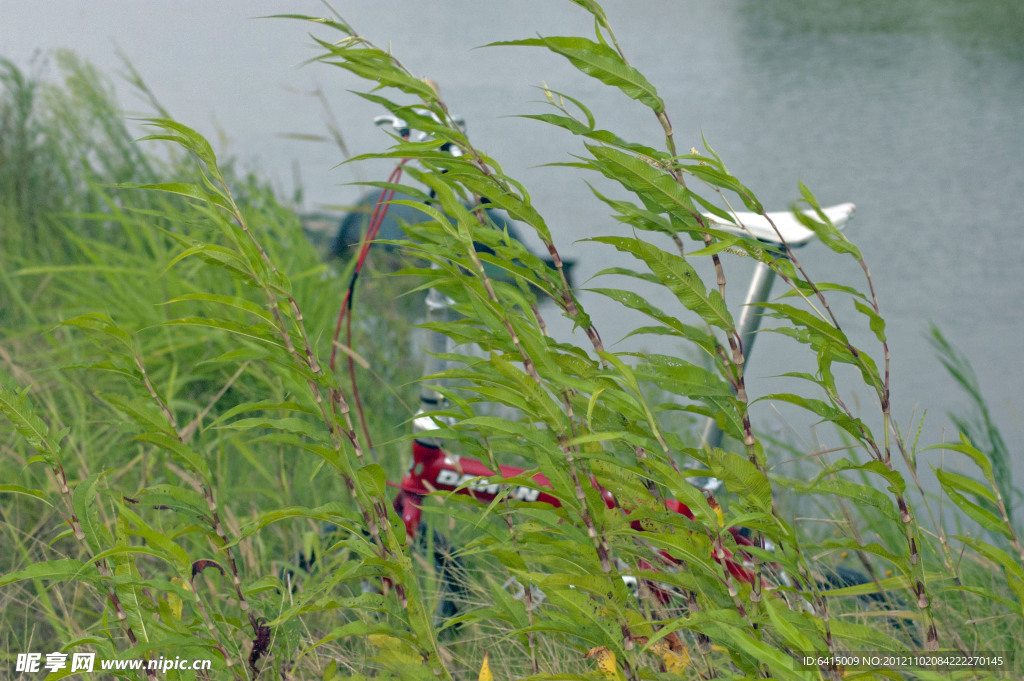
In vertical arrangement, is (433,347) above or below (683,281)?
below

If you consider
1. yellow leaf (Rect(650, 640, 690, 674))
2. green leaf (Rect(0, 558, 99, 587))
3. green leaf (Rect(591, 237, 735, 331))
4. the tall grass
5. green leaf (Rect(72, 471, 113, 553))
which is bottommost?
yellow leaf (Rect(650, 640, 690, 674))

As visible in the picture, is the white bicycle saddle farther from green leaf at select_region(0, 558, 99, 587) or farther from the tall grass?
green leaf at select_region(0, 558, 99, 587)

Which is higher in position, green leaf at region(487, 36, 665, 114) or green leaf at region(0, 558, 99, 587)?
green leaf at region(487, 36, 665, 114)

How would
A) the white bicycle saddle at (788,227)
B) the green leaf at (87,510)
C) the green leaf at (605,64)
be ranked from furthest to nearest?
the white bicycle saddle at (788,227) < the green leaf at (87,510) < the green leaf at (605,64)

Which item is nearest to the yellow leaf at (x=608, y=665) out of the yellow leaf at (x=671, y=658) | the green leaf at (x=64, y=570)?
the yellow leaf at (x=671, y=658)

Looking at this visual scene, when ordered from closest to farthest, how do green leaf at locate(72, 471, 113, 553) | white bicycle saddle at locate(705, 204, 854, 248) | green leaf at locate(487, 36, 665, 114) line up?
green leaf at locate(487, 36, 665, 114), green leaf at locate(72, 471, 113, 553), white bicycle saddle at locate(705, 204, 854, 248)

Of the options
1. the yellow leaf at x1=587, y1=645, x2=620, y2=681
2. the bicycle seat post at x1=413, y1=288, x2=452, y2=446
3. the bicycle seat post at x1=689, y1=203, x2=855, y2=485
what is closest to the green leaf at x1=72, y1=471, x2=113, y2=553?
the yellow leaf at x1=587, y1=645, x2=620, y2=681

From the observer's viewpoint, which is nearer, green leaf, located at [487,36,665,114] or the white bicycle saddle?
green leaf, located at [487,36,665,114]

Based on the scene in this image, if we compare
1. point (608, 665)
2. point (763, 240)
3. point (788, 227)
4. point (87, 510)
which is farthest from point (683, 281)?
point (788, 227)

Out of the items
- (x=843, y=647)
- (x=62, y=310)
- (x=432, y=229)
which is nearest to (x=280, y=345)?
(x=432, y=229)

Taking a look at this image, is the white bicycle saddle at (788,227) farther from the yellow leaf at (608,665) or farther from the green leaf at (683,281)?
the yellow leaf at (608,665)

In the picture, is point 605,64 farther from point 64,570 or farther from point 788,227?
point 788,227

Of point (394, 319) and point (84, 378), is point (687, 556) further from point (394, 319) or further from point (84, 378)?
point (84, 378)

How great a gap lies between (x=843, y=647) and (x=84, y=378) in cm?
209
